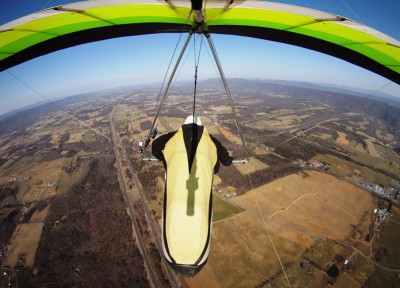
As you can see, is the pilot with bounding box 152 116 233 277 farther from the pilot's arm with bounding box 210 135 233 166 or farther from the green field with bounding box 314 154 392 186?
the green field with bounding box 314 154 392 186

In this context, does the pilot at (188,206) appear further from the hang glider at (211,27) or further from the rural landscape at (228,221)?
the rural landscape at (228,221)

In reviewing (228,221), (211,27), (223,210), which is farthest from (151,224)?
(211,27)

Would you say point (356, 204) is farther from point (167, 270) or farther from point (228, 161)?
point (228, 161)

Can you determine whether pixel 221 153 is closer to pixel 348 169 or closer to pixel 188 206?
pixel 188 206

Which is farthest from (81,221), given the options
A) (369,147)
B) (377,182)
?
(369,147)

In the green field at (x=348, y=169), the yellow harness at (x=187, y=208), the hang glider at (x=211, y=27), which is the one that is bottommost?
the green field at (x=348, y=169)

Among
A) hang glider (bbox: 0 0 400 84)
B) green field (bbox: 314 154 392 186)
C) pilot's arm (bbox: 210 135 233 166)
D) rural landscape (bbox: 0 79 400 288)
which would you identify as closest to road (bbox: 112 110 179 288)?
rural landscape (bbox: 0 79 400 288)

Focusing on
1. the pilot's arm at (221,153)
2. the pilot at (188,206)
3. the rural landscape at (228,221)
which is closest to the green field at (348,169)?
the rural landscape at (228,221)

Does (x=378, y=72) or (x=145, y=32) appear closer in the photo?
(x=378, y=72)
